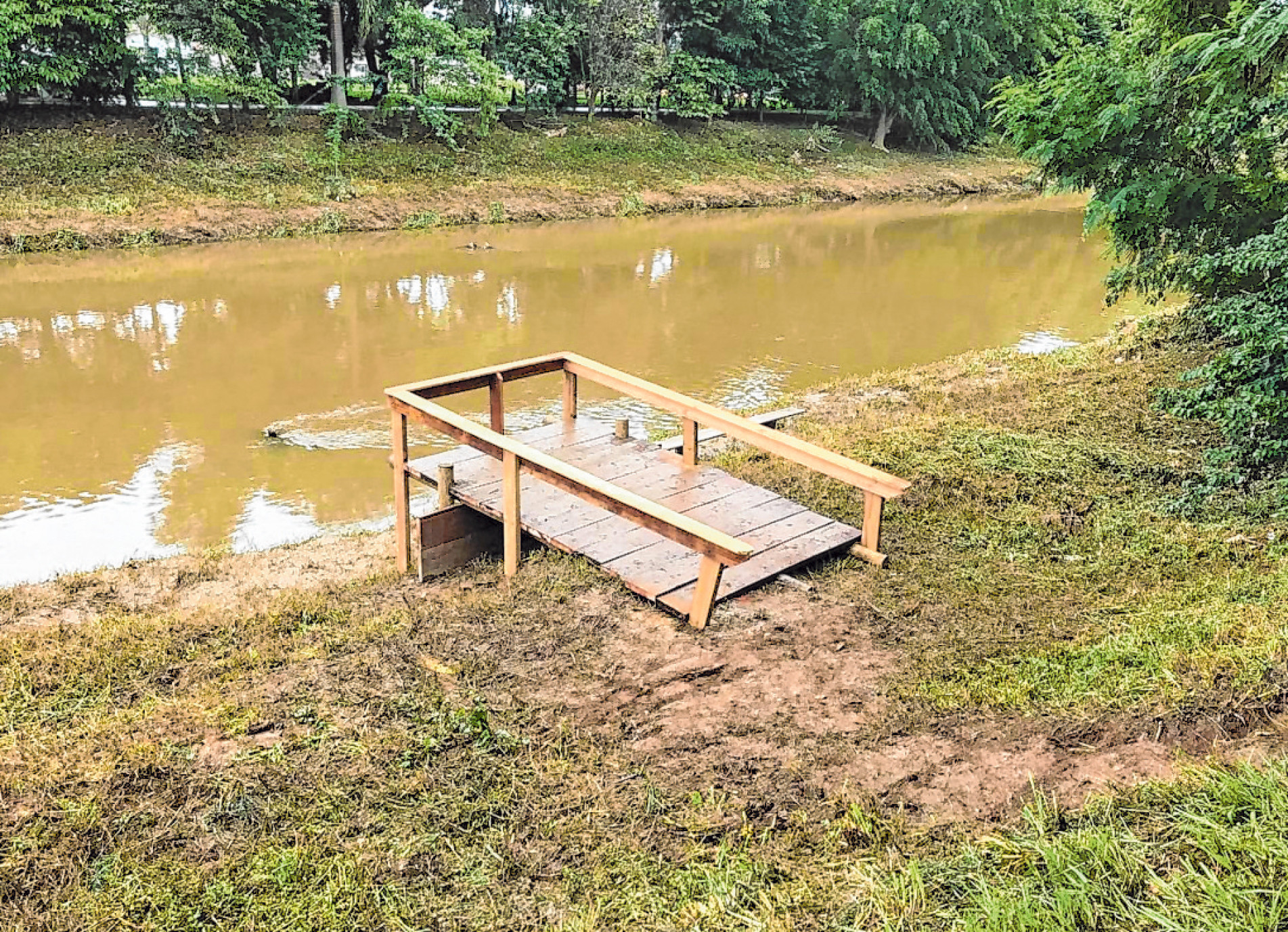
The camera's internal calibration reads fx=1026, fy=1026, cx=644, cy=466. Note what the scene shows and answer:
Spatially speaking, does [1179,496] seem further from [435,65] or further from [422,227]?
[435,65]

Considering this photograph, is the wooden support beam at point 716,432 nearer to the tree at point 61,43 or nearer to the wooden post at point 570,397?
the wooden post at point 570,397

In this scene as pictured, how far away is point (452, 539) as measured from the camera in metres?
6.45

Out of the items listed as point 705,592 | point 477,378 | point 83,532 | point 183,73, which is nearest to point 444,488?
point 477,378

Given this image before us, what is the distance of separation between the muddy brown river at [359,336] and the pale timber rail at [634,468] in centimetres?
174

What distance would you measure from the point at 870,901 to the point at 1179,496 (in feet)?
14.6

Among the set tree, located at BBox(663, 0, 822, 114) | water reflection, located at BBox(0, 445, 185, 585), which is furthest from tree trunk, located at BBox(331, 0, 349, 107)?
water reflection, located at BBox(0, 445, 185, 585)

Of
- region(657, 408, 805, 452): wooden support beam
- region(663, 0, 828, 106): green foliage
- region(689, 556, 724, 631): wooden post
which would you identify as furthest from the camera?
region(663, 0, 828, 106): green foliage

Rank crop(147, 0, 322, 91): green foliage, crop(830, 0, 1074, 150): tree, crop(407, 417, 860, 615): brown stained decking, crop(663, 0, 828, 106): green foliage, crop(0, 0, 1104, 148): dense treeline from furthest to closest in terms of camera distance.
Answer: crop(830, 0, 1074, 150): tree → crop(663, 0, 828, 106): green foliage → crop(0, 0, 1104, 148): dense treeline → crop(147, 0, 322, 91): green foliage → crop(407, 417, 860, 615): brown stained decking

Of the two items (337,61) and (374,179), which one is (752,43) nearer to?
(337,61)

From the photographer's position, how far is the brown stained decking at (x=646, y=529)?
5527mm

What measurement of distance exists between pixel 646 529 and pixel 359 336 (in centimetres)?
885

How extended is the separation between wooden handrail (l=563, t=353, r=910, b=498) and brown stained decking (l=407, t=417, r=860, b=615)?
37 centimetres

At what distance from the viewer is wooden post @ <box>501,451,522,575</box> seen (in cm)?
571

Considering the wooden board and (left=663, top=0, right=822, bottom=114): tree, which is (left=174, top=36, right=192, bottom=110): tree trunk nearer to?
(left=663, top=0, right=822, bottom=114): tree
